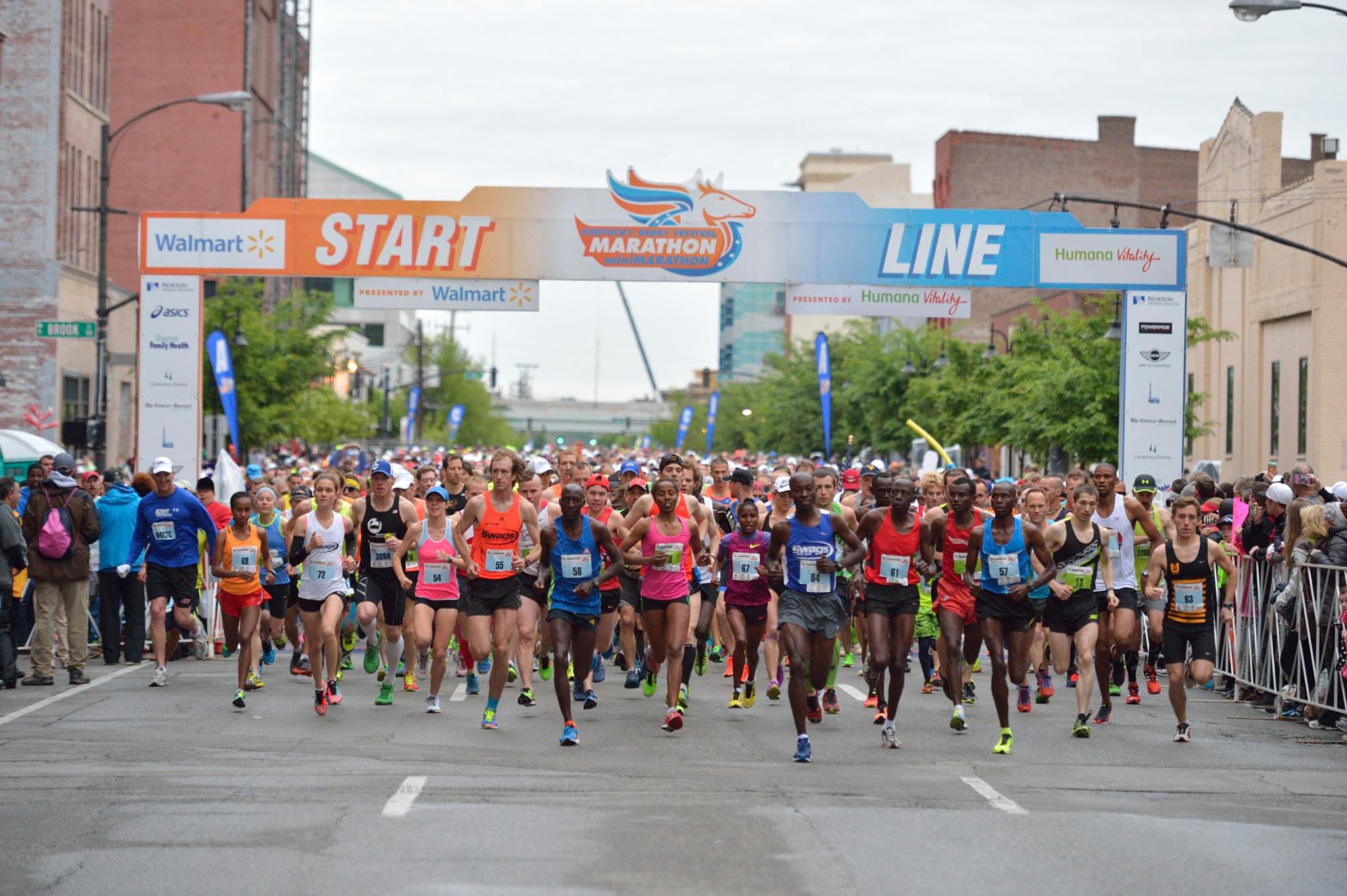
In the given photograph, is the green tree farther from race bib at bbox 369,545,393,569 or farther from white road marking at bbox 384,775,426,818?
white road marking at bbox 384,775,426,818

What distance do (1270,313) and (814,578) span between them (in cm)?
3476

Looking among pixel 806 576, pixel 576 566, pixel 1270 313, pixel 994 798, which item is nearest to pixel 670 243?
pixel 576 566

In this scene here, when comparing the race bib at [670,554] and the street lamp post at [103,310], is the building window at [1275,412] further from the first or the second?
the race bib at [670,554]

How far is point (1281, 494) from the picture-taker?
15.4m

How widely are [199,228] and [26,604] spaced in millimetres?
8361

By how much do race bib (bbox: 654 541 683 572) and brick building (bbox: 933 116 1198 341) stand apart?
6606cm

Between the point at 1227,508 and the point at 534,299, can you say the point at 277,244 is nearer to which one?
the point at 534,299

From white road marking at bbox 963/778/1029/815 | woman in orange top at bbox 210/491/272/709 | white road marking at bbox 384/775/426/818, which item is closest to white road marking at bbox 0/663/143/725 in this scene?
woman in orange top at bbox 210/491/272/709

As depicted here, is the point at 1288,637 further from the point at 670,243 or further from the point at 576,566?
the point at 670,243

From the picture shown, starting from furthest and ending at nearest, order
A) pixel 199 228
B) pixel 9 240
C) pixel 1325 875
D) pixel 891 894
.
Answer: pixel 9 240 → pixel 199 228 → pixel 1325 875 → pixel 891 894

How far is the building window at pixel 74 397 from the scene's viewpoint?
45406 mm

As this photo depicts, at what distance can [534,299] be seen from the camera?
25516mm

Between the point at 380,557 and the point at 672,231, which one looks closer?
the point at 380,557

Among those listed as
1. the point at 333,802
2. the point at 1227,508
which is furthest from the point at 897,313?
the point at 333,802
